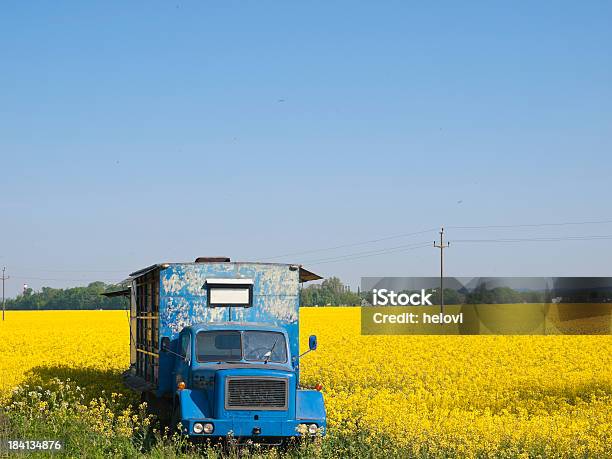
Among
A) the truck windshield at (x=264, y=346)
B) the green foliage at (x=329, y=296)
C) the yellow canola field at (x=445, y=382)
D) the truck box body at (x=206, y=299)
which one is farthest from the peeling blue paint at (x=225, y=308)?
the green foliage at (x=329, y=296)

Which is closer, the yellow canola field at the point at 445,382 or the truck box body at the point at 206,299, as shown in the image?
the yellow canola field at the point at 445,382

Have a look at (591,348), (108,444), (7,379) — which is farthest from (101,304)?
(108,444)

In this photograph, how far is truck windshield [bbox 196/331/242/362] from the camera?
636 inches

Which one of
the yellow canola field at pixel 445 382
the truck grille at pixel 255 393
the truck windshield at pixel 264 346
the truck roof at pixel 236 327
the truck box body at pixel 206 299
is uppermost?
the truck box body at pixel 206 299

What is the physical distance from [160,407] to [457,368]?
15.7 m

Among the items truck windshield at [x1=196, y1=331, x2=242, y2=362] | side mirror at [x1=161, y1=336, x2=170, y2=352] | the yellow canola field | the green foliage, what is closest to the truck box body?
side mirror at [x1=161, y1=336, x2=170, y2=352]

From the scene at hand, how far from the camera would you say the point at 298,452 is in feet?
47.7

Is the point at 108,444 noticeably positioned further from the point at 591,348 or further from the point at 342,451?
the point at 591,348

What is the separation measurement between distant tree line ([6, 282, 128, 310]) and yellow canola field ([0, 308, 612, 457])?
105032 millimetres

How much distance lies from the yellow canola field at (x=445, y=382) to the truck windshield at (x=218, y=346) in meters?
2.29

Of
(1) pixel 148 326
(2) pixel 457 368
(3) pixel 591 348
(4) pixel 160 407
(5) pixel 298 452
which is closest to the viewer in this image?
(5) pixel 298 452

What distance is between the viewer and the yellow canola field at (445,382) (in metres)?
15.6

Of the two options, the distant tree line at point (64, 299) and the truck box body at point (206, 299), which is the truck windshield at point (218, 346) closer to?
the truck box body at point (206, 299)

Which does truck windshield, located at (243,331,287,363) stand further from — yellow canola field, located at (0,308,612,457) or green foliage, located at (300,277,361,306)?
green foliage, located at (300,277,361,306)
